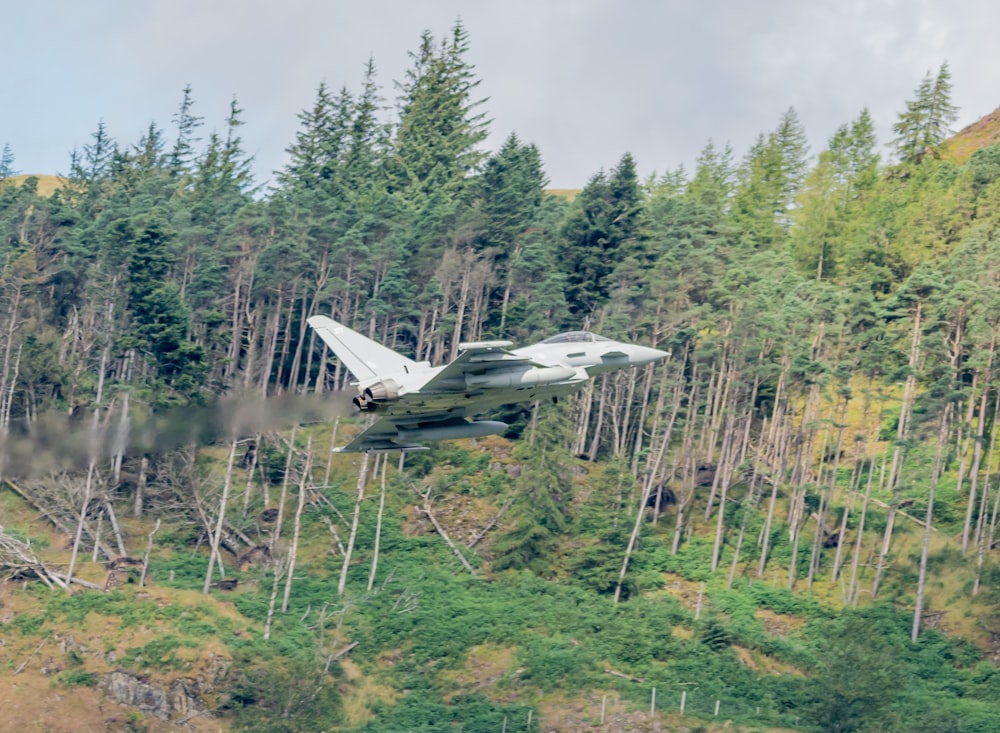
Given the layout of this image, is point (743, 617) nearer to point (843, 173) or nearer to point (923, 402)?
point (923, 402)

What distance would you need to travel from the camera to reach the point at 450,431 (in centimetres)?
3997

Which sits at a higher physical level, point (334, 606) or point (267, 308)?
point (267, 308)

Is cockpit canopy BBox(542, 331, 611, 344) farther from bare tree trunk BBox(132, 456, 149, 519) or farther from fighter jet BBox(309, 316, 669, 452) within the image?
bare tree trunk BBox(132, 456, 149, 519)

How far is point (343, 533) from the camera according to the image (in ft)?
232

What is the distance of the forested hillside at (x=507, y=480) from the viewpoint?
56.8 metres

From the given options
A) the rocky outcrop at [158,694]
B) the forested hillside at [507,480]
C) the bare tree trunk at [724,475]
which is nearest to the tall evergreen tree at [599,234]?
the forested hillside at [507,480]

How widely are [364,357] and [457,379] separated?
379 centimetres

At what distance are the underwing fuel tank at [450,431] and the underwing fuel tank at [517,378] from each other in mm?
2100

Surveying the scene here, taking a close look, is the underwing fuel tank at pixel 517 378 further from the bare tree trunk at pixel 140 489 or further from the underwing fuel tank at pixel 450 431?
the bare tree trunk at pixel 140 489

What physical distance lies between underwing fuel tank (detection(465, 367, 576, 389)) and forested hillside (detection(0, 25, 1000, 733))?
9850 millimetres

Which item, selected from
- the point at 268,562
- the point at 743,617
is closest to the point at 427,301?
the point at 268,562

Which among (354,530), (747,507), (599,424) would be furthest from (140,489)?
(747,507)

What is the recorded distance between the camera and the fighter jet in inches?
1483

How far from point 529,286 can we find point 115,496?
2975 centimetres
